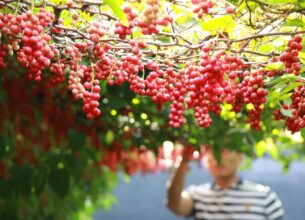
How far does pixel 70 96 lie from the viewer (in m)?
2.57

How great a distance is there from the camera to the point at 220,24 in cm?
109

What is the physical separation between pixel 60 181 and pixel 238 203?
5.26 feet

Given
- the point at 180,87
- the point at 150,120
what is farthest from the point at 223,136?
the point at 180,87

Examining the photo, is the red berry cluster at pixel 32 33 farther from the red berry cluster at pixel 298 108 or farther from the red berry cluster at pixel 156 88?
the red berry cluster at pixel 298 108

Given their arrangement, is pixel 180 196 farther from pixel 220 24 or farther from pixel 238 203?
pixel 220 24

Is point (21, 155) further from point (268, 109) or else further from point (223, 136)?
point (268, 109)

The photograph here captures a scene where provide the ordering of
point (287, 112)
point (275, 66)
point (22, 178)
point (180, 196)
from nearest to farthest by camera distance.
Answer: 1. point (275, 66)
2. point (287, 112)
3. point (22, 178)
4. point (180, 196)

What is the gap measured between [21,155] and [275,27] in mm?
1922

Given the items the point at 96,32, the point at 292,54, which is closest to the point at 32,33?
the point at 96,32

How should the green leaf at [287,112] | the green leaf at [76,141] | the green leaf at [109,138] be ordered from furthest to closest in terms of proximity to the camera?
the green leaf at [109,138], the green leaf at [76,141], the green leaf at [287,112]

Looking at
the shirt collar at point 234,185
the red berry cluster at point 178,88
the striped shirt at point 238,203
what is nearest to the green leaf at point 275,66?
the red berry cluster at point 178,88

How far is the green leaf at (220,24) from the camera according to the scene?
107cm

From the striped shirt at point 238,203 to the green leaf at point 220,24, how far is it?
2393 mm

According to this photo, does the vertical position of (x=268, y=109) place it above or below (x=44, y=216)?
above
